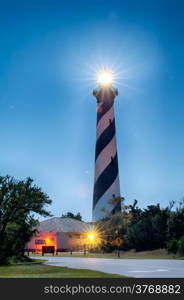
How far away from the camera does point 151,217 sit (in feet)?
167

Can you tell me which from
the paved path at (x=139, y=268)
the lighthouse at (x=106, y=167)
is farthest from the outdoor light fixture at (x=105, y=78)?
the paved path at (x=139, y=268)

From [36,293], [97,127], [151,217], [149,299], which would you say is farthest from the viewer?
[97,127]

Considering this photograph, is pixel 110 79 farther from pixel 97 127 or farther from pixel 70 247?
pixel 70 247

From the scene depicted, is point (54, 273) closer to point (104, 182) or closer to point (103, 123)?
Result: point (104, 182)

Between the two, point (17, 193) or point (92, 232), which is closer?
point (17, 193)

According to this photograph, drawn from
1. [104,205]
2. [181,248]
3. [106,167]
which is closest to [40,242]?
[104,205]

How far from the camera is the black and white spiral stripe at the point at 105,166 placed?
6188 centimetres

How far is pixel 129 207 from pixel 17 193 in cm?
3034

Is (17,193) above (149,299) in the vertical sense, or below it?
above

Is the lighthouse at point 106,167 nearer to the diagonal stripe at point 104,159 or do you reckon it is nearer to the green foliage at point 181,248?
the diagonal stripe at point 104,159

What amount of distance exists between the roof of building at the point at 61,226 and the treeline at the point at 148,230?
→ 59.5 ft

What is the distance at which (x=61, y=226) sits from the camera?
75500 mm

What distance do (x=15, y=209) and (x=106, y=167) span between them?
1197 inches

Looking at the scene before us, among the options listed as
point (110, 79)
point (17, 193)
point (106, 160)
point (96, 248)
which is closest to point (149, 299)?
point (17, 193)
